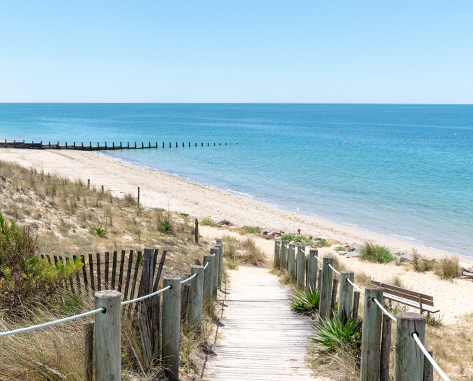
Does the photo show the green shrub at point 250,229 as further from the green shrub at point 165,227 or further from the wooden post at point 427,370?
the wooden post at point 427,370

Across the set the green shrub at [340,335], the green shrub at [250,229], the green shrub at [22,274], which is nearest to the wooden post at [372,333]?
the green shrub at [340,335]

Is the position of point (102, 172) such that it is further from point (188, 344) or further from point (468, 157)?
point (468, 157)

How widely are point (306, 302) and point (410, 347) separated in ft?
13.2

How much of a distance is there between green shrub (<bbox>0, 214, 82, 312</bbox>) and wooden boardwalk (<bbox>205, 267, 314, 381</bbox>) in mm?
2239

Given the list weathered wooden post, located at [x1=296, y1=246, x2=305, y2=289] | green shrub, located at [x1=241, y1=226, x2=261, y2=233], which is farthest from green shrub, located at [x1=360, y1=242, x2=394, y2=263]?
weathered wooden post, located at [x1=296, y1=246, x2=305, y2=289]

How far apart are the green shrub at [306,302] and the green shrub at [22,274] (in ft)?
12.4

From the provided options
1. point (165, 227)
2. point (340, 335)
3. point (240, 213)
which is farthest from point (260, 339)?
point (240, 213)

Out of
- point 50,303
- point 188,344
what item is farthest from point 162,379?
point 50,303

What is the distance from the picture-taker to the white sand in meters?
14.5

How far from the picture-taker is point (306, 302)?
7609mm

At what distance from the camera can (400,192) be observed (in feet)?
119

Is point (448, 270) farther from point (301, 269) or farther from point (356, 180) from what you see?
point (356, 180)

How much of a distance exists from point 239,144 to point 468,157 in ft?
119

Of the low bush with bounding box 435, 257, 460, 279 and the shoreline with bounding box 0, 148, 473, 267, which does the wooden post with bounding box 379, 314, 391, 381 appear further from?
the shoreline with bounding box 0, 148, 473, 267
